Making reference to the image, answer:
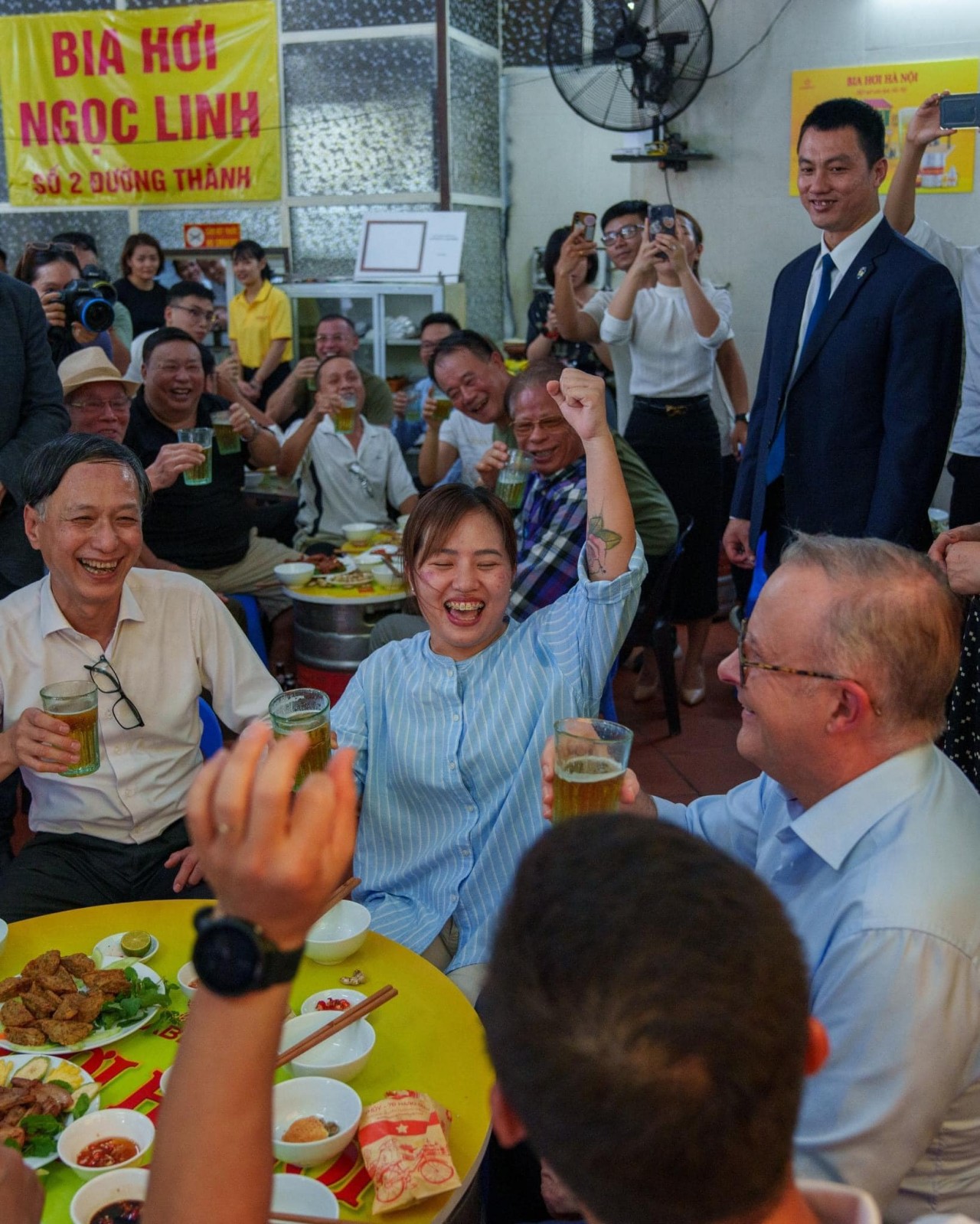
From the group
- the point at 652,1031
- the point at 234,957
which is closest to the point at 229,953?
the point at 234,957

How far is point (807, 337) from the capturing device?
3348 mm

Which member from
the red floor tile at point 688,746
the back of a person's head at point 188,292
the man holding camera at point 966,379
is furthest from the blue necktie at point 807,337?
the back of a person's head at point 188,292

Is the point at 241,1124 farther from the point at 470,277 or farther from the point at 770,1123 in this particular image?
the point at 470,277

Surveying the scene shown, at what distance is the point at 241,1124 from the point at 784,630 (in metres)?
0.96

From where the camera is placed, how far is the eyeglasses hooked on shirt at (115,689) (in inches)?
97.6

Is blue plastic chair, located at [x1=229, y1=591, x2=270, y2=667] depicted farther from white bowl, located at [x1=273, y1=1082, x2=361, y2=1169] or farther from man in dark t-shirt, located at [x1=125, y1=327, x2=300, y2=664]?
white bowl, located at [x1=273, y1=1082, x2=361, y2=1169]

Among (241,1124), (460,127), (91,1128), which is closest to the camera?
(241,1124)

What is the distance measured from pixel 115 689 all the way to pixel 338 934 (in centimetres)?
95


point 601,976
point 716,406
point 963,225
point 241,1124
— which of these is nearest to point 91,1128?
point 241,1124

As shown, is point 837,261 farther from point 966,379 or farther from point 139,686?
point 139,686

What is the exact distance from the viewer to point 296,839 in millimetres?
819

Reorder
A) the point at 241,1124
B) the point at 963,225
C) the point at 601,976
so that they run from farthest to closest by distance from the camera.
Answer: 1. the point at 963,225
2. the point at 241,1124
3. the point at 601,976

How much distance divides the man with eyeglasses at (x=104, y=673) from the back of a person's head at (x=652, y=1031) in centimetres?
170

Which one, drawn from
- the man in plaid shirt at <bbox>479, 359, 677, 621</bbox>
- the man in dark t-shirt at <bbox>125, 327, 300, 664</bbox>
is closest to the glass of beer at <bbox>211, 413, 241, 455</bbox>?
the man in dark t-shirt at <bbox>125, 327, 300, 664</bbox>
